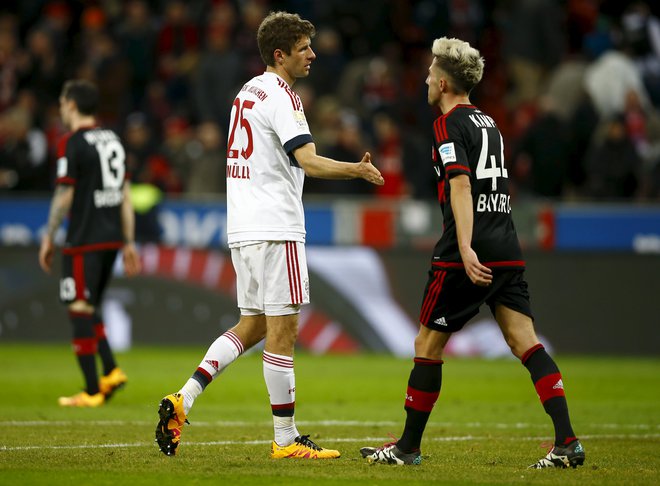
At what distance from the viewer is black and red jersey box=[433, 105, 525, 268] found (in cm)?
726

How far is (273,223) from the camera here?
24.7 feet

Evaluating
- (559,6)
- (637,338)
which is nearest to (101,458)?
(637,338)

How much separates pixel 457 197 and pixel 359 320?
9123mm

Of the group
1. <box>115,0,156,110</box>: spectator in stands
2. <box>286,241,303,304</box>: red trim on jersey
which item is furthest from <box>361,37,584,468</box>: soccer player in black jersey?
<box>115,0,156,110</box>: spectator in stands

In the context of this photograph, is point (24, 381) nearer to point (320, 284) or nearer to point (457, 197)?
point (320, 284)

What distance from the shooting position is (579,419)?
10070mm

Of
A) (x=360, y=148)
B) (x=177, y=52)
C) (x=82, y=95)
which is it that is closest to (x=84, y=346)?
(x=82, y=95)

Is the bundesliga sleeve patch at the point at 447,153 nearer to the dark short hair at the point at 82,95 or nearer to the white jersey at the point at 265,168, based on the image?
the white jersey at the point at 265,168

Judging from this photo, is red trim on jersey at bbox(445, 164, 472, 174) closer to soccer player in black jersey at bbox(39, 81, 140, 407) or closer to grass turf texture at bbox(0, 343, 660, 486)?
grass turf texture at bbox(0, 343, 660, 486)

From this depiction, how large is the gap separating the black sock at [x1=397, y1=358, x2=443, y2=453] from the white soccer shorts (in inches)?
32.4

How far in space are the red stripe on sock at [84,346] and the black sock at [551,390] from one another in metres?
4.80

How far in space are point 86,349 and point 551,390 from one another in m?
5.02

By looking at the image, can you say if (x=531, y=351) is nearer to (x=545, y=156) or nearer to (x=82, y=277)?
(x=82, y=277)

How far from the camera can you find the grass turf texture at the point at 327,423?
6859 millimetres
